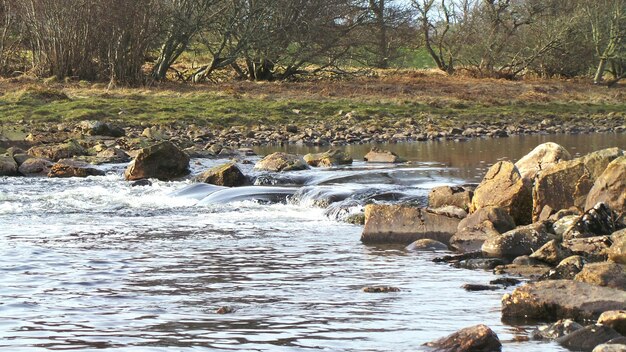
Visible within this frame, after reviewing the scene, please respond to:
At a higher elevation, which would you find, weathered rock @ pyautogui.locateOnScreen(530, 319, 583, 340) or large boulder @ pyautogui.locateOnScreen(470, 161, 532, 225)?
large boulder @ pyautogui.locateOnScreen(470, 161, 532, 225)

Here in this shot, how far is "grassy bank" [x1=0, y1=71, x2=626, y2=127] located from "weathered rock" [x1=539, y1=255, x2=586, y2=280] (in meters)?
20.6

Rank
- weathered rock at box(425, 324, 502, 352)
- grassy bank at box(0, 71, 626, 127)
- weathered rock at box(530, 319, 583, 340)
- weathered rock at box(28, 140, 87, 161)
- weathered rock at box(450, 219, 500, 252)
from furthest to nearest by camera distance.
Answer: grassy bank at box(0, 71, 626, 127) → weathered rock at box(28, 140, 87, 161) → weathered rock at box(450, 219, 500, 252) → weathered rock at box(530, 319, 583, 340) → weathered rock at box(425, 324, 502, 352)

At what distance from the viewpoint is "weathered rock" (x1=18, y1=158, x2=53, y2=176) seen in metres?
20.3

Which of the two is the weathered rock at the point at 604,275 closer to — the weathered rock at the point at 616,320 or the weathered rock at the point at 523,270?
the weathered rock at the point at 523,270

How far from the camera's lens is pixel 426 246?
435 inches

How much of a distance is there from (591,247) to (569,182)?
8.34ft

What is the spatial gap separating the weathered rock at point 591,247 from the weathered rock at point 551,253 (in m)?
0.14

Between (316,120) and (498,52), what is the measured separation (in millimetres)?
14849

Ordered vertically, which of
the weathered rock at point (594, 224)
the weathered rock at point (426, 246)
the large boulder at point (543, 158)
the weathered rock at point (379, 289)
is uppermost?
the large boulder at point (543, 158)

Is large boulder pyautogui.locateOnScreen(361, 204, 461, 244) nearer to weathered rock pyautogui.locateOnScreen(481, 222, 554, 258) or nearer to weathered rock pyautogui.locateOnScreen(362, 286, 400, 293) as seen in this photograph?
weathered rock pyautogui.locateOnScreen(481, 222, 554, 258)

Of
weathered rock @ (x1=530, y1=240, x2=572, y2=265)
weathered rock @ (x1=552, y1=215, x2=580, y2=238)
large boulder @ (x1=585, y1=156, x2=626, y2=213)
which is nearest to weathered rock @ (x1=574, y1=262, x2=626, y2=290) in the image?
weathered rock @ (x1=530, y1=240, x2=572, y2=265)

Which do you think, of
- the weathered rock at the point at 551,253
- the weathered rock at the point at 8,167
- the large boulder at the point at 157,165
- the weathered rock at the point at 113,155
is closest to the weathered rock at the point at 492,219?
the weathered rock at the point at 551,253

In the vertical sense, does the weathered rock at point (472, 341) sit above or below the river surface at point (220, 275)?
above

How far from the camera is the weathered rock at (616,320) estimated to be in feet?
21.7
